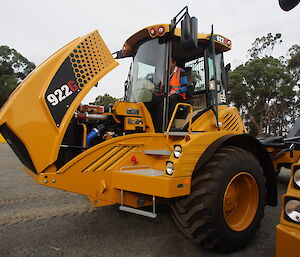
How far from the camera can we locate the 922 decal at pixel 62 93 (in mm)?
2762

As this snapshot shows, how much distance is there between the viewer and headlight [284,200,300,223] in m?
1.68

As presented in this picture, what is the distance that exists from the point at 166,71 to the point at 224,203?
71.1 inches

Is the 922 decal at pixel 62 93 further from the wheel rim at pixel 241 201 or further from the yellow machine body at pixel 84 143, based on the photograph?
the wheel rim at pixel 241 201

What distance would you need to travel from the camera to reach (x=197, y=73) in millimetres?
4086

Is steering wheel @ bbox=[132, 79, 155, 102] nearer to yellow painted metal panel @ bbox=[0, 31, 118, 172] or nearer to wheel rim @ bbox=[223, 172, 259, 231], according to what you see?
yellow painted metal panel @ bbox=[0, 31, 118, 172]

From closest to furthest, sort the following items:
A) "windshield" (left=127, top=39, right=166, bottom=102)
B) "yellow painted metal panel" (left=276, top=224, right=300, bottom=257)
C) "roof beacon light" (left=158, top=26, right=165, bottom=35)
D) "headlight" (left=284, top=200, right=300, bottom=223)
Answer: "yellow painted metal panel" (left=276, top=224, right=300, bottom=257) → "headlight" (left=284, top=200, right=300, bottom=223) → "roof beacon light" (left=158, top=26, right=165, bottom=35) → "windshield" (left=127, top=39, right=166, bottom=102)

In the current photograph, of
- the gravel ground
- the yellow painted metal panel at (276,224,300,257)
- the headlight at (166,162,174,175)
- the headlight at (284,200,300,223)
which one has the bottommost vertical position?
the gravel ground

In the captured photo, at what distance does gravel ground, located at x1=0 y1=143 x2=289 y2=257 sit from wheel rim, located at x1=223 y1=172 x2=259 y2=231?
298mm

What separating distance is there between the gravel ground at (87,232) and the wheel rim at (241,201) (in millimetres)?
298

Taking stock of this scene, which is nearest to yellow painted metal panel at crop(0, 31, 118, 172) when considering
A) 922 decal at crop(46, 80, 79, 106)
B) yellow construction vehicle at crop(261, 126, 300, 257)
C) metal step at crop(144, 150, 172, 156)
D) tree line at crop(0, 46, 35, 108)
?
922 decal at crop(46, 80, 79, 106)

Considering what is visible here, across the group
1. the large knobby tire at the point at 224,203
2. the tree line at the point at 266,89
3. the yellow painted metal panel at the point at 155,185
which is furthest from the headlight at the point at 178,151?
the tree line at the point at 266,89

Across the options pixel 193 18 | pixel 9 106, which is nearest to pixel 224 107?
pixel 193 18

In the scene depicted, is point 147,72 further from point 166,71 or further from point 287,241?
Result: point 287,241

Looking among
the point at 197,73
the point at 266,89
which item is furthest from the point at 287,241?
the point at 266,89
